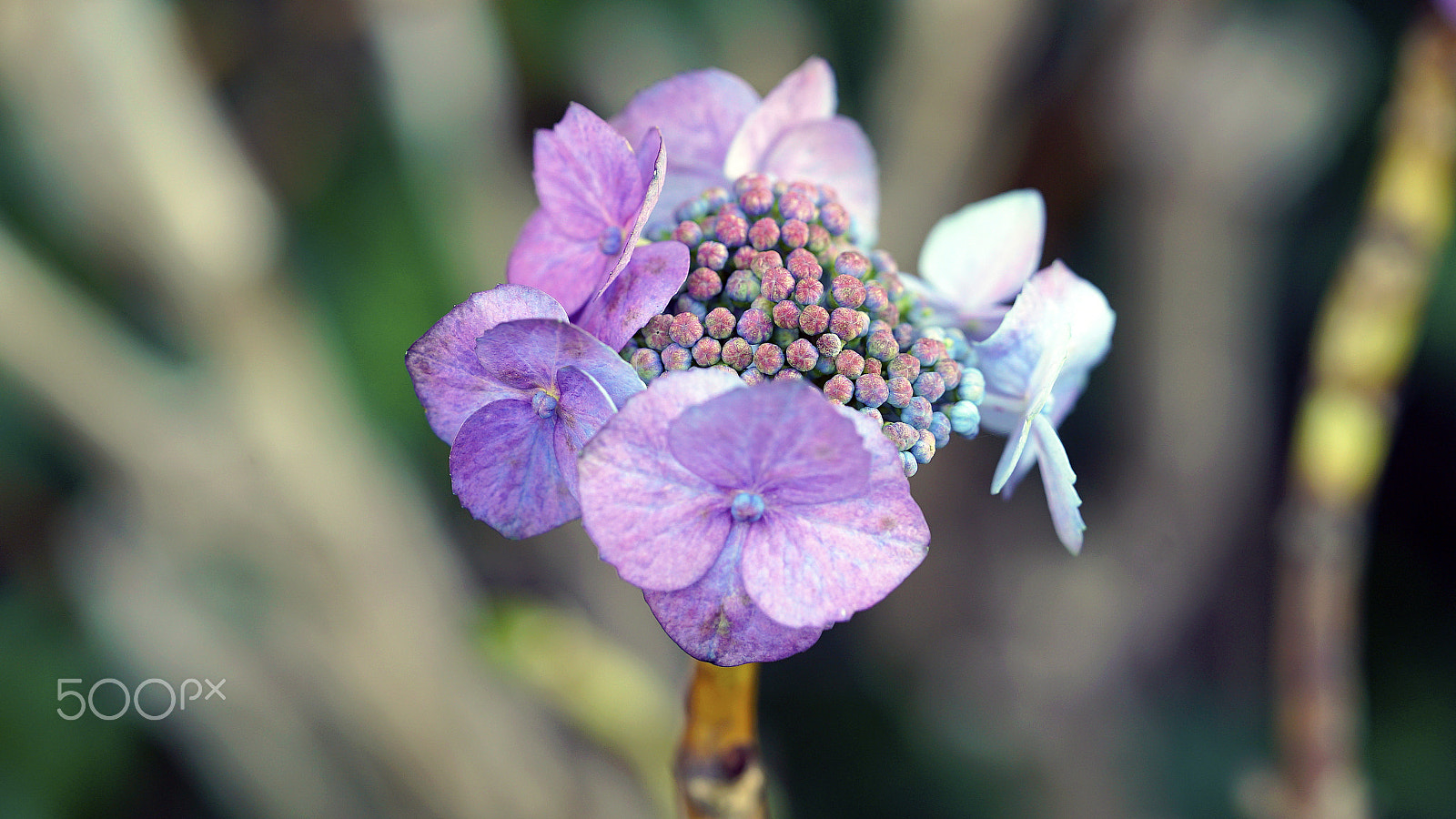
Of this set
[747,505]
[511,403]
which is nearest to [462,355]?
[511,403]

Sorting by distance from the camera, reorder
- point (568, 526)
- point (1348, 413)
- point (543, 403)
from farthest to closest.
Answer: point (568, 526) < point (1348, 413) < point (543, 403)

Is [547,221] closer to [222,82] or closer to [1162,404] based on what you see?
[1162,404]

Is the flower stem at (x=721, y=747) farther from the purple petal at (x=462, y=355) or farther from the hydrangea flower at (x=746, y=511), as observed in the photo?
the purple petal at (x=462, y=355)

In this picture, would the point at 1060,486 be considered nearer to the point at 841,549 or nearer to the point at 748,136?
the point at 841,549

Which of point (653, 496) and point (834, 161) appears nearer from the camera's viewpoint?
point (653, 496)

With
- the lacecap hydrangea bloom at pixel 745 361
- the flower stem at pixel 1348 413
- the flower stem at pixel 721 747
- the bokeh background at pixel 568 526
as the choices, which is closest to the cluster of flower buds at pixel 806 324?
the lacecap hydrangea bloom at pixel 745 361

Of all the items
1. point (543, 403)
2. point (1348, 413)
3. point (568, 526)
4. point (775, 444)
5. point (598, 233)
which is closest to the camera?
point (775, 444)

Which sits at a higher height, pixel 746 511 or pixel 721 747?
pixel 746 511
